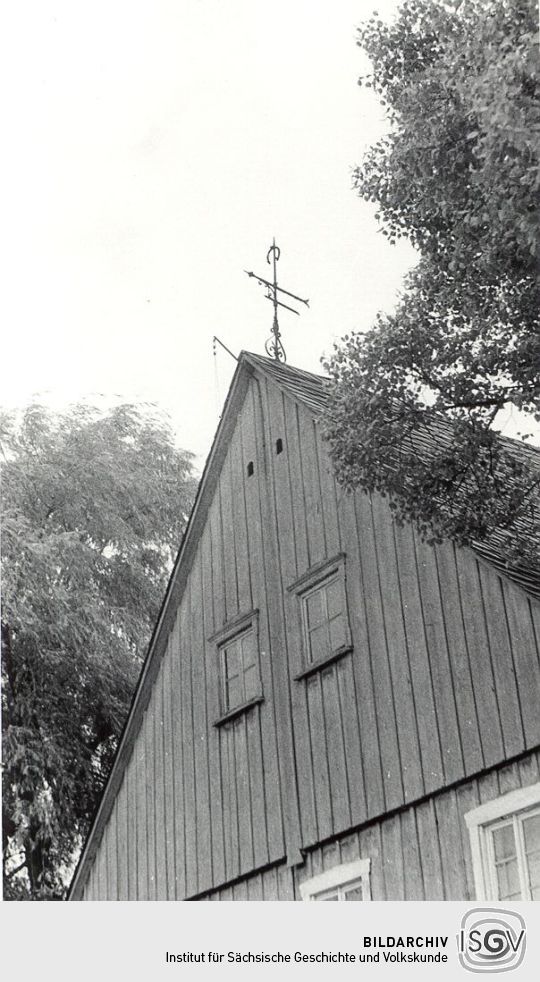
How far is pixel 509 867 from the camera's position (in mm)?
6500

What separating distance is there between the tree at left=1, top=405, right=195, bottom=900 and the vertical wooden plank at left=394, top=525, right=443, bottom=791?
202 cm

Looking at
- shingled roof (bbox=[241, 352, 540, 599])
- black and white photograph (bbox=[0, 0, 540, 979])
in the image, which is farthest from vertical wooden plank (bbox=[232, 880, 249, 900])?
shingled roof (bbox=[241, 352, 540, 599])

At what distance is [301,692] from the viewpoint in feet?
25.9

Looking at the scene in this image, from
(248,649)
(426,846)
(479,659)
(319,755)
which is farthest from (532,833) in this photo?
(248,649)

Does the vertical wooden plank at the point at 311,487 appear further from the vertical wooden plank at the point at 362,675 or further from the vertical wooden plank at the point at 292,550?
the vertical wooden plank at the point at 362,675

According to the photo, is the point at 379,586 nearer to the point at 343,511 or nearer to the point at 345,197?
the point at 343,511

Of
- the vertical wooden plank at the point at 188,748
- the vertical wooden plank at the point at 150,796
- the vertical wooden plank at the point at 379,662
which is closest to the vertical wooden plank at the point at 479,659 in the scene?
the vertical wooden plank at the point at 379,662

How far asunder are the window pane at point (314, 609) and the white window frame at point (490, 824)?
1.65m

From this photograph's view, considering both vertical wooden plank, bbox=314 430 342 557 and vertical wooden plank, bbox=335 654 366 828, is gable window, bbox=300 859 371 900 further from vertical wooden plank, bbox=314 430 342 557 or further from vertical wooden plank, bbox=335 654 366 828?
vertical wooden plank, bbox=314 430 342 557

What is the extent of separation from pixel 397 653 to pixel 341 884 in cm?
128

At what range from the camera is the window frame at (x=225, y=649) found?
8195mm

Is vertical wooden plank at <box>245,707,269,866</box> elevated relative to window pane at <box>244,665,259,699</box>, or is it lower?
lower

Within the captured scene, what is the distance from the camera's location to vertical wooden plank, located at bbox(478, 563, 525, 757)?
21.8ft
